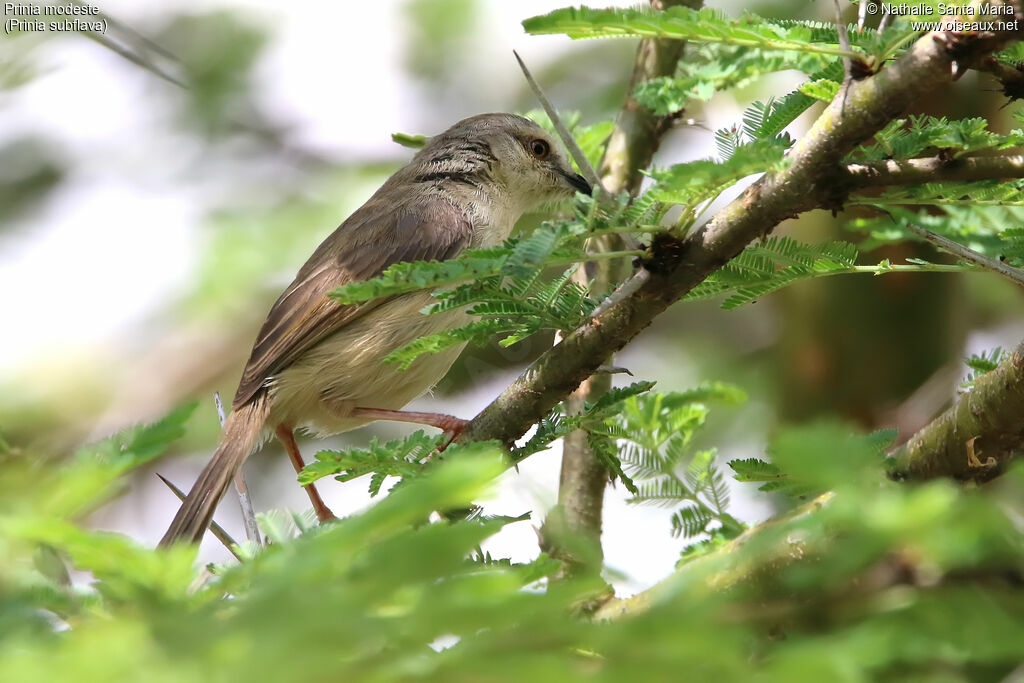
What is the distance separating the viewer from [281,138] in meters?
9.51

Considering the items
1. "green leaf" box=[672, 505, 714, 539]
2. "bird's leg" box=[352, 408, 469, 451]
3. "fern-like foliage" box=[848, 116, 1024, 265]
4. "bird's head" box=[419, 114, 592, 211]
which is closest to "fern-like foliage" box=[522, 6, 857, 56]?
"fern-like foliage" box=[848, 116, 1024, 265]

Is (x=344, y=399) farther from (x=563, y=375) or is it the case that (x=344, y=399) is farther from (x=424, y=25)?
(x=424, y=25)

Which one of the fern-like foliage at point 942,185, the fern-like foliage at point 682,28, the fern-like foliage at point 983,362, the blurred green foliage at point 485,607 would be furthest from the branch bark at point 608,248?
the blurred green foliage at point 485,607

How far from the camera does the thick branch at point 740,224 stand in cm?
265

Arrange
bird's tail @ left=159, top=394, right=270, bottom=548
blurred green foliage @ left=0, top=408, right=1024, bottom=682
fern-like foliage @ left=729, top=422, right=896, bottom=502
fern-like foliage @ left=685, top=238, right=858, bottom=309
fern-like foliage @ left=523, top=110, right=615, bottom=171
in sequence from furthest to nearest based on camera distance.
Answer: fern-like foliage @ left=523, top=110, right=615, bottom=171 → bird's tail @ left=159, top=394, right=270, bottom=548 → fern-like foliage @ left=685, top=238, right=858, bottom=309 → fern-like foliage @ left=729, top=422, right=896, bottom=502 → blurred green foliage @ left=0, top=408, right=1024, bottom=682

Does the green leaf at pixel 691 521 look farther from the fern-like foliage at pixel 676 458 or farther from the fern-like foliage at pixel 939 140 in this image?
the fern-like foliage at pixel 939 140

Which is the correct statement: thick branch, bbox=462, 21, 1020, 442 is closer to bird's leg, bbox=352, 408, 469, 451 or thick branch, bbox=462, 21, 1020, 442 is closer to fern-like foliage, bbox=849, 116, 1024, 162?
fern-like foliage, bbox=849, 116, 1024, 162

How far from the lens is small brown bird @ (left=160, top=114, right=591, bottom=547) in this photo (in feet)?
18.3

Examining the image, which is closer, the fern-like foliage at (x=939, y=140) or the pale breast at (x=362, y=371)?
the fern-like foliage at (x=939, y=140)

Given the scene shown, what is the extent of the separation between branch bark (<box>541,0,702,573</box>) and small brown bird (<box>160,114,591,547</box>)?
69cm

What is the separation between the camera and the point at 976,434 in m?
3.10

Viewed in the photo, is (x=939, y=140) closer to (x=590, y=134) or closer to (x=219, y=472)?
(x=590, y=134)

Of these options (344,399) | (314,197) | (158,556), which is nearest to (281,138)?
(314,197)

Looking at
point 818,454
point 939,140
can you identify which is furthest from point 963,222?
point 818,454
